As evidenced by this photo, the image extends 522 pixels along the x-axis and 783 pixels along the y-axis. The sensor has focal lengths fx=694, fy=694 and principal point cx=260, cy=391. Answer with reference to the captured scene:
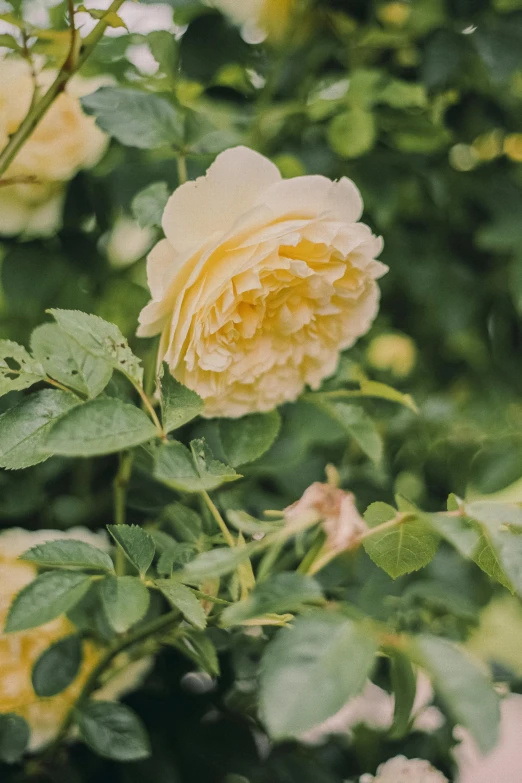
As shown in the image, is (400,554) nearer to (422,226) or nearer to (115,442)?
(115,442)

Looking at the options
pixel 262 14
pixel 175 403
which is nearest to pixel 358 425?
pixel 175 403

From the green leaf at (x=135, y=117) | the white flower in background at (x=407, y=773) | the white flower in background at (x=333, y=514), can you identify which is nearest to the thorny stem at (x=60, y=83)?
the green leaf at (x=135, y=117)

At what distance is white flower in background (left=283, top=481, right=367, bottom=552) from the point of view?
1.04 feet

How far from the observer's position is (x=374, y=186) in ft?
2.58

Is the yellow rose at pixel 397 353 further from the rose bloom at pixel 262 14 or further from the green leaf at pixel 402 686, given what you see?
the green leaf at pixel 402 686

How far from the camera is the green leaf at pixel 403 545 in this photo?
38 centimetres

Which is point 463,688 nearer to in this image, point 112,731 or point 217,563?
point 217,563

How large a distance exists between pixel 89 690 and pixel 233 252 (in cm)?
35

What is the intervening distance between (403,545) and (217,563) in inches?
5.0

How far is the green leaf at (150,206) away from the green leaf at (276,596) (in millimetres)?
327

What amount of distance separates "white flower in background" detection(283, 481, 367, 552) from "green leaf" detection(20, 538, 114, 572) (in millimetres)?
124

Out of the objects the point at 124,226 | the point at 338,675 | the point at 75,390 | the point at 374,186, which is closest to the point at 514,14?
the point at 374,186

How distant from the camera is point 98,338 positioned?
1.32 ft

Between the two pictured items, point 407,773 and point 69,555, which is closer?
point 69,555
